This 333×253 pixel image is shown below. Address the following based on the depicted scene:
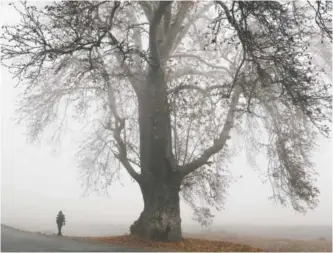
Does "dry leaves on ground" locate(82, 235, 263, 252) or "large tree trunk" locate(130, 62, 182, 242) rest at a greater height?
"large tree trunk" locate(130, 62, 182, 242)

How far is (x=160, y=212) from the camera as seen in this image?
12.6m

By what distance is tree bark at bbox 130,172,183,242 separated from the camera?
40.8ft

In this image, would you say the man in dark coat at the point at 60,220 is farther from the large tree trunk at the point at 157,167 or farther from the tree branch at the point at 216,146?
the tree branch at the point at 216,146

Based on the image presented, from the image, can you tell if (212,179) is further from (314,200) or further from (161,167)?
(314,200)

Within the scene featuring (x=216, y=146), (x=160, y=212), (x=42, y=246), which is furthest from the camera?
(x=216, y=146)

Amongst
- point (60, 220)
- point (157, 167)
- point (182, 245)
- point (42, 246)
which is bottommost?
point (42, 246)

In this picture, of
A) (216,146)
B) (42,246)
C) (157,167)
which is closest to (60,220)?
(42,246)

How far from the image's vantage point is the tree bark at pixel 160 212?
12.4 m

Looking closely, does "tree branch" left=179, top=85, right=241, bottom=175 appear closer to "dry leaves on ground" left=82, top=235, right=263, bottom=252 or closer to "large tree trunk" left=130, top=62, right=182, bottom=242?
"large tree trunk" left=130, top=62, right=182, bottom=242

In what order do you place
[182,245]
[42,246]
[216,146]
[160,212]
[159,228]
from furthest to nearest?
[216,146], [160,212], [159,228], [182,245], [42,246]

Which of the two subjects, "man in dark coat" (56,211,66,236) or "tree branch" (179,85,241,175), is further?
"tree branch" (179,85,241,175)

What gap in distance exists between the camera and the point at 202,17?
49.6 feet

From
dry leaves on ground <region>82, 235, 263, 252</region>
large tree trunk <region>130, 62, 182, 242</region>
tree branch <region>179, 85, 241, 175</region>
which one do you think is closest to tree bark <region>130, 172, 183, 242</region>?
large tree trunk <region>130, 62, 182, 242</region>

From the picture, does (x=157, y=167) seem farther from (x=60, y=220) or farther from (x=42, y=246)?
(x=42, y=246)
